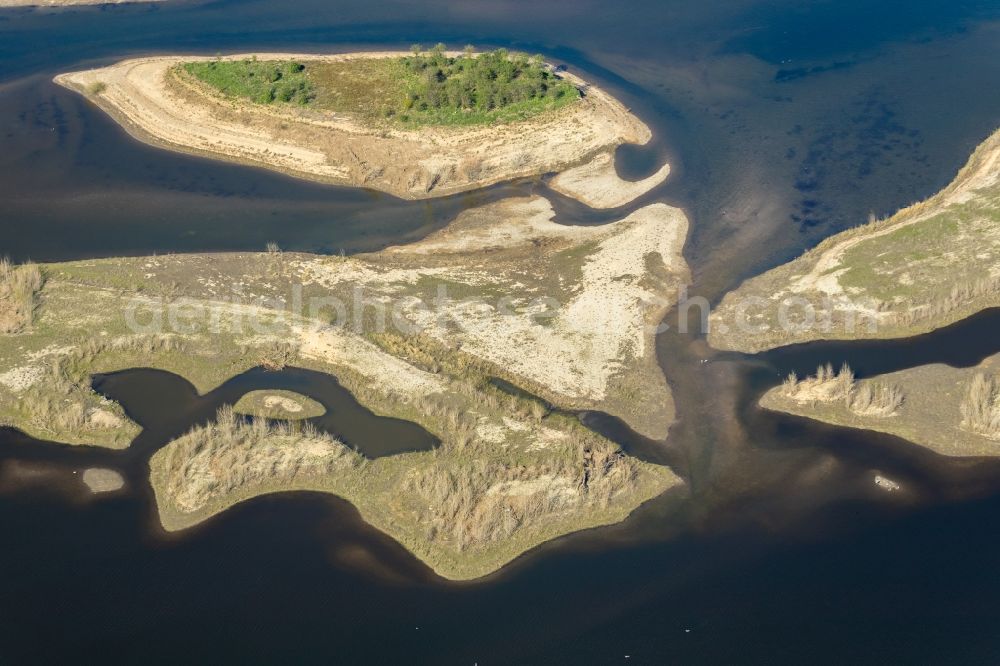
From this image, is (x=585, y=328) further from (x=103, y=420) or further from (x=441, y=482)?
(x=103, y=420)

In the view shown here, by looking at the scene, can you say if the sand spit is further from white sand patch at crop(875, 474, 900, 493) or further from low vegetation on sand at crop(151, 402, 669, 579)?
white sand patch at crop(875, 474, 900, 493)

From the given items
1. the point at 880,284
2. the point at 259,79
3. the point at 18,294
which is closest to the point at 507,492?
the point at 880,284

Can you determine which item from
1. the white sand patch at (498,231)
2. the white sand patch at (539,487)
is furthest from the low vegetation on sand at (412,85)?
the white sand patch at (539,487)

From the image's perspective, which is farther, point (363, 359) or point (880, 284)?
point (880, 284)

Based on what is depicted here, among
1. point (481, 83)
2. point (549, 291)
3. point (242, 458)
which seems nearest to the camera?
point (242, 458)

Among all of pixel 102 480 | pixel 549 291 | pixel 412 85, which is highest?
pixel 412 85

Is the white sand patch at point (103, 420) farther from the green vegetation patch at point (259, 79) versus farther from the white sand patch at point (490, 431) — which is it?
the green vegetation patch at point (259, 79)

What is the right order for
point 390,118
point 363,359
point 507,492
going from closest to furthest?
point 507,492 < point 363,359 < point 390,118
